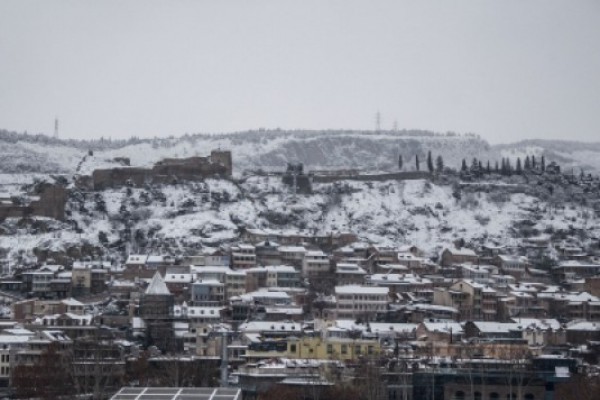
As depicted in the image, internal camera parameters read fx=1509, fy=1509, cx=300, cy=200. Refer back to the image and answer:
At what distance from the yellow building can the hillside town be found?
11cm

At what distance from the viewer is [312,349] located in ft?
264

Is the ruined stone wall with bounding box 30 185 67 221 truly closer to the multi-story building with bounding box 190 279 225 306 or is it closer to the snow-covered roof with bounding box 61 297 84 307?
the multi-story building with bounding box 190 279 225 306

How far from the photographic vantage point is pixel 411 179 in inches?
5374

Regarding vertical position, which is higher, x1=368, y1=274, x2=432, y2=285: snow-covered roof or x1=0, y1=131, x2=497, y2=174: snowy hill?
x1=0, y1=131, x2=497, y2=174: snowy hill

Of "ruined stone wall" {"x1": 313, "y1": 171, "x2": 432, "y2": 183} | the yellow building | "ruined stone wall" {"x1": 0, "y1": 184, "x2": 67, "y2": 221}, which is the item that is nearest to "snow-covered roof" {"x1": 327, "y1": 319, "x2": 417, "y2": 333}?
the yellow building

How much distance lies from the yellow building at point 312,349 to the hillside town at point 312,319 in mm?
107

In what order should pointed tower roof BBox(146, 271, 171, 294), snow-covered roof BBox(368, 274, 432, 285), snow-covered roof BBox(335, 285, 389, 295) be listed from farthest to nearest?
snow-covered roof BBox(368, 274, 432, 285)
snow-covered roof BBox(335, 285, 389, 295)
pointed tower roof BBox(146, 271, 171, 294)

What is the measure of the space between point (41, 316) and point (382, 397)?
28121mm

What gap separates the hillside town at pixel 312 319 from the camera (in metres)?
71.5

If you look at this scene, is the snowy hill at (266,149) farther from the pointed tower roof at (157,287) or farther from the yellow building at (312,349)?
the yellow building at (312,349)

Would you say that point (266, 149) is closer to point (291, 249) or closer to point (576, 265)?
point (291, 249)

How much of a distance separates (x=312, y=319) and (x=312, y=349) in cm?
1239

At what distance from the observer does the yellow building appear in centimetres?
7969

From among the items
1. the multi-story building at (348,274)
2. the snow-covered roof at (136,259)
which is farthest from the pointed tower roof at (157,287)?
the multi-story building at (348,274)
